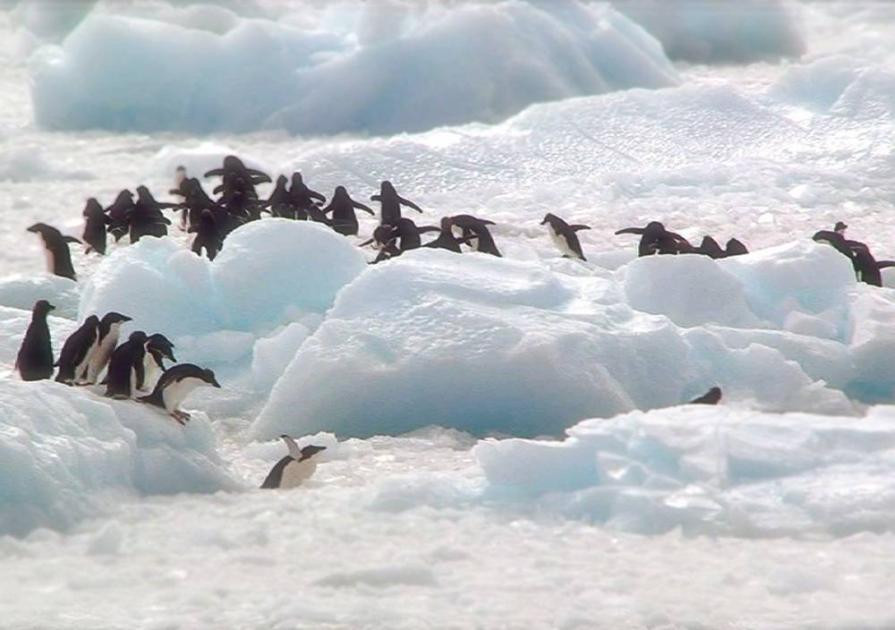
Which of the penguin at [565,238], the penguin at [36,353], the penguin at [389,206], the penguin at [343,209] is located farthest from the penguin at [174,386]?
the penguin at [343,209]

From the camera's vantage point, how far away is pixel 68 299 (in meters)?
6.83

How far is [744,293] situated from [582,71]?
22.2 ft

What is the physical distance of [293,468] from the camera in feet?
15.4

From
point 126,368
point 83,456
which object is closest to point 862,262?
point 126,368

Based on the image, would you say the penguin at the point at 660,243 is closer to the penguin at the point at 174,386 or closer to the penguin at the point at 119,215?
the penguin at the point at 119,215

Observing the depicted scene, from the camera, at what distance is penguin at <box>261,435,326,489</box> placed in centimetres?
461

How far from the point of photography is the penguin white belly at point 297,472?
4629mm

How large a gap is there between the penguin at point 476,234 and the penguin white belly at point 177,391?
236 centimetres

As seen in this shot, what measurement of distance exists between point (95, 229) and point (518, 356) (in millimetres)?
3326

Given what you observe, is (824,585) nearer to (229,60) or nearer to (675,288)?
(675,288)

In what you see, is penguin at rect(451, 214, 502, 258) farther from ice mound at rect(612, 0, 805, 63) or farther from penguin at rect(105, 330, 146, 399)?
ice mound at rect(612, 0, 805, 63)

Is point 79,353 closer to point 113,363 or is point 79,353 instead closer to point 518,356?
point 113,363

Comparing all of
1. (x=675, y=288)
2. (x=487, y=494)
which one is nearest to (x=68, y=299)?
(x=675, y=288)

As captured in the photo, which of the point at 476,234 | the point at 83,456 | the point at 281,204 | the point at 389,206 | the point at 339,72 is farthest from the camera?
the point at 339,72
